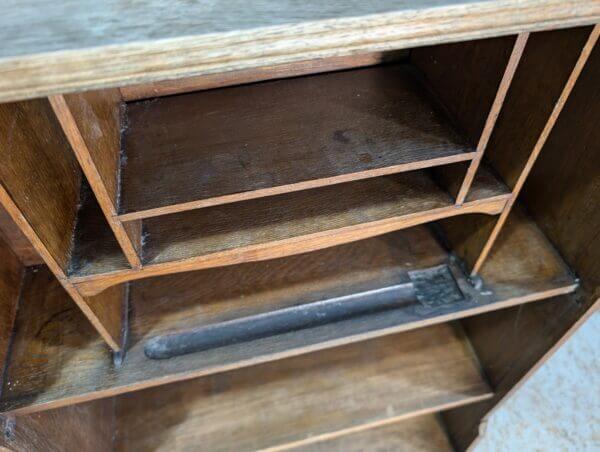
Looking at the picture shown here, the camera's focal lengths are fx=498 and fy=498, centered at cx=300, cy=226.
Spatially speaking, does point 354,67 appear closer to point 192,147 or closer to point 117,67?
point 192,147

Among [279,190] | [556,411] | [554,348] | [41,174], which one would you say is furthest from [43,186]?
[556,411]

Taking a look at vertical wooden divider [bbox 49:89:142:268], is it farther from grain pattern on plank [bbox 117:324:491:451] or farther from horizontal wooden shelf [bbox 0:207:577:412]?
grain pattern on plank [bbox 117:324:491:451]

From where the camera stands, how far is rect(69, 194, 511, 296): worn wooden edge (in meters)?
0.70

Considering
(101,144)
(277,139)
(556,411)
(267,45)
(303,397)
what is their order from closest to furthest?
(267,45) < (101,144) < (277,139) < (303,397) < (556,411)

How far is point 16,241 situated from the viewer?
92 centimetres

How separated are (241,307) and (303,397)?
422 millimetres

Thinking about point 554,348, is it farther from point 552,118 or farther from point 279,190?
point 279,190

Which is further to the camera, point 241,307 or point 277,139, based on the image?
point 241,307

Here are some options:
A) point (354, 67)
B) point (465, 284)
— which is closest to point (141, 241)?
point (354, 67)

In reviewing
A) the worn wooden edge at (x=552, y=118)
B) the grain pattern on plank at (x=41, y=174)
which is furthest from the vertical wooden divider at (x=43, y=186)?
the worn wooden edge at (x=552, y=118)

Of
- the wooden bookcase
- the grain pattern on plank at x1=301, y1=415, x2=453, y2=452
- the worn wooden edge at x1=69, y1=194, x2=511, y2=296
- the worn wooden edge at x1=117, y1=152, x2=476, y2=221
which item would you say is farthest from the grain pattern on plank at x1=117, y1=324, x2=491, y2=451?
the worn wooden edge at x1=117, y1=152, x2=476, y2=221

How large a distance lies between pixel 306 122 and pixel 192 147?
18 cm

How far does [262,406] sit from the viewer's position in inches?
48.0

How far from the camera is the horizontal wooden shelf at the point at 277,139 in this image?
2.17 ft
